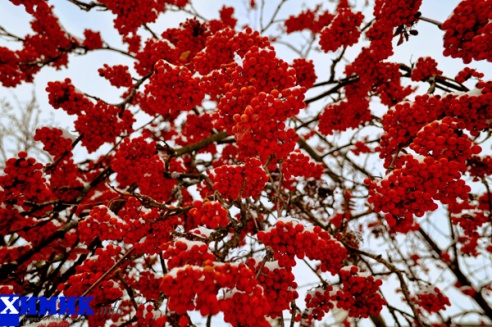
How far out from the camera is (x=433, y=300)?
4.56 meters

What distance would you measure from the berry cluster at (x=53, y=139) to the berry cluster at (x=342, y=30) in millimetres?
Result: 3950

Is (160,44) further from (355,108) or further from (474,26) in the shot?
(474,26)

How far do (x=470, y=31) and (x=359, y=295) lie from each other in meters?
3.13

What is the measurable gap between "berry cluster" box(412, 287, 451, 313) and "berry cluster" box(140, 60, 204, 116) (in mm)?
4640

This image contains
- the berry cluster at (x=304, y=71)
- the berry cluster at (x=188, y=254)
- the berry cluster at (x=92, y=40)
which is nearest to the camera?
the berry cluster at (x=188, y=254)

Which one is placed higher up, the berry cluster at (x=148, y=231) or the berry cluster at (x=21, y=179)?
the berry cluster at (x=21, y=179)

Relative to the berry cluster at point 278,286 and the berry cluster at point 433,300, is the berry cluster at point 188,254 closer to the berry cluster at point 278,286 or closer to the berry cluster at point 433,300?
the berry cluster at point 278,286

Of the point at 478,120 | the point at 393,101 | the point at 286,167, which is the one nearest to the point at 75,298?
the point at 286,167

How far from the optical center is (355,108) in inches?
201

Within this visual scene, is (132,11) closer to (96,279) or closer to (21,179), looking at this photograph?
(21,179)

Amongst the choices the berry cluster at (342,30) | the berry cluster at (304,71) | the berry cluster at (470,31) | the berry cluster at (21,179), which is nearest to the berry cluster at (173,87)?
the berry cluster at (21,179)

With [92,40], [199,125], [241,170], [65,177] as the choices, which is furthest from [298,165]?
[92,40]

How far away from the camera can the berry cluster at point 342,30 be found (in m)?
4.15

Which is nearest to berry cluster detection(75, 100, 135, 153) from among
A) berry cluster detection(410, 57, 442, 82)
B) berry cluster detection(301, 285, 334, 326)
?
berry cluster detection(301, 285, 334, 326)
